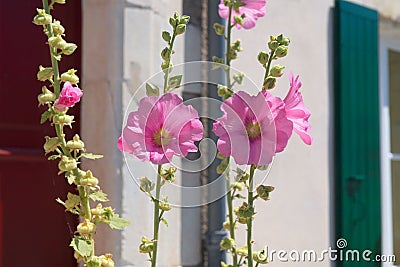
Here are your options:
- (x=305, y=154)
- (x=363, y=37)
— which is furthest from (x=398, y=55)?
(x=305, y=154)

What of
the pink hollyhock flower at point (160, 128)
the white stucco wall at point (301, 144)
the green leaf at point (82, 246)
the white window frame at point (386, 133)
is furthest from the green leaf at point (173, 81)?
the white window frame at point (386, 133)

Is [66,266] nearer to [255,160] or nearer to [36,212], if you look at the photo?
[36,212]

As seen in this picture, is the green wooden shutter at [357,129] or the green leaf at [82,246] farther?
the green wooden shutter at [357,129]

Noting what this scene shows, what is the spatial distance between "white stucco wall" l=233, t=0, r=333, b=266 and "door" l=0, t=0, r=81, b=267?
92 cm

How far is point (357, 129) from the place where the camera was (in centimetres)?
361

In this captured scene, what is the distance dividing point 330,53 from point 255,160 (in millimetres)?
2617

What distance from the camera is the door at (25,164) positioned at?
2291 millimetres

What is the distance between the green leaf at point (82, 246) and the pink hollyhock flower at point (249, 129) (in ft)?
0.78

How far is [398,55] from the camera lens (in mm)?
4203

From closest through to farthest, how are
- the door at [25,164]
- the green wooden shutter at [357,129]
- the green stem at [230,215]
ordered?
the green stem at [230,215] < the door at [25,164] < the green wooden shutter at [357,129]

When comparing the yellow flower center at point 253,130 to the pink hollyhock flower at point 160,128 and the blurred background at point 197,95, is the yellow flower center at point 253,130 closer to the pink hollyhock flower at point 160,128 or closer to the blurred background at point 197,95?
the pink hollyhock flower at point 160,128

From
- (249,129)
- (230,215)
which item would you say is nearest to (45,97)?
(249,129)

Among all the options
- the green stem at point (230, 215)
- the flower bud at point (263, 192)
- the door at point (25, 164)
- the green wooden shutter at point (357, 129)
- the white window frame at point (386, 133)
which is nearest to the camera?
the flower bud at point (263, 192)
